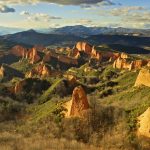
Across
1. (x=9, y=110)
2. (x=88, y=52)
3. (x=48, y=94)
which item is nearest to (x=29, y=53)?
(x=88, y=52)

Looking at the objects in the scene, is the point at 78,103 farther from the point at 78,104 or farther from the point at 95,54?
the point at 95,54

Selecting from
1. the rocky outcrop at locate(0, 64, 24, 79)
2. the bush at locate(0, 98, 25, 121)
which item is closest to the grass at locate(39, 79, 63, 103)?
the bush at locate(0, 98, 25, 121)

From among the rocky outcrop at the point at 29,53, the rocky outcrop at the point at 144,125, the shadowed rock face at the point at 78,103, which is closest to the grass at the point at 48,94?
the shadowed rock face at the point at 78,103

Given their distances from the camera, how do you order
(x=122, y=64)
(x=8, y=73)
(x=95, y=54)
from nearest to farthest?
1. (x=8, y=73)
2. (x=122, y=64)
3. (x=95, y=54)

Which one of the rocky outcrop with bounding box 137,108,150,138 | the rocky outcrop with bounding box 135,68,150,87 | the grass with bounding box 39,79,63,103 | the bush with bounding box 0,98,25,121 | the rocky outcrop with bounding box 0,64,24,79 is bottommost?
the rocky outcrop with bounding box 0,64,24,79

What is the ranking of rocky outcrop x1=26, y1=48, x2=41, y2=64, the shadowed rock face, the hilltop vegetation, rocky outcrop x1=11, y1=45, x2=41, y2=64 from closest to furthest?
the hilltop vegetation, the shadowed rock face, rocky outcrop x1=26, y1=48, x2=41, y2=64, rocky outcrop x1=11, y1=45, x2=41, y2=64

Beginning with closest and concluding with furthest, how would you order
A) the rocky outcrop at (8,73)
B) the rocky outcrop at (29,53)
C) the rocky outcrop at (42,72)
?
the rocky outcrop at (42,72)
the rocky outcrop at (8,73)
the rocky outcrop at (29,53)

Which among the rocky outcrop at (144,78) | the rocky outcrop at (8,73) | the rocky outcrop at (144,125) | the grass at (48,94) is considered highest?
the rocky outcrop at (144,125)

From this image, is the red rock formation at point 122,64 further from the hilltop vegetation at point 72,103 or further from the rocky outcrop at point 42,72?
the rocky outcrop at point 42,72

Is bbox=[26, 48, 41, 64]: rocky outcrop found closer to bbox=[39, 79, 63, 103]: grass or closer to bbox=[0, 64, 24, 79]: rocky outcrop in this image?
bbox=[0, 64, 24, 79]: rocky outcrop

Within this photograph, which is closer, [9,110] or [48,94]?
[9,110]

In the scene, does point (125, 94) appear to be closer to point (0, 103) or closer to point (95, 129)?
point (0, 103)

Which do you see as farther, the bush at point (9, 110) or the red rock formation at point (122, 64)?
the red rock formation at point (122, 64)

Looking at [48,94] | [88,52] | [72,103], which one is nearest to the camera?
[72,103]
